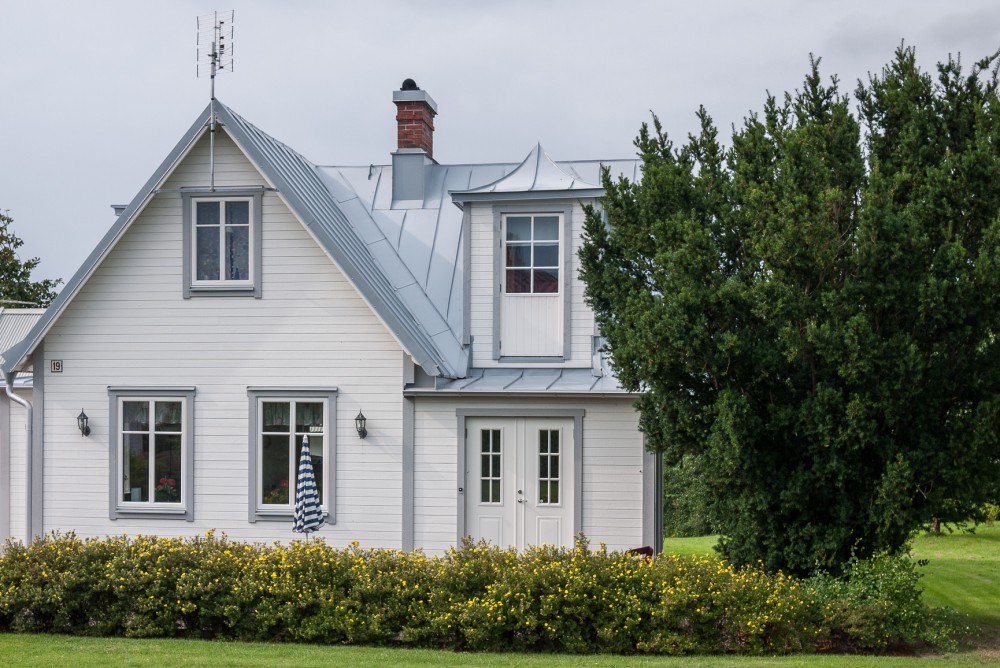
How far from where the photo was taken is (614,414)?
14.3 meters

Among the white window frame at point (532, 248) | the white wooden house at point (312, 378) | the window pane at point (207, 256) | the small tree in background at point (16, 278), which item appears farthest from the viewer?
the small tree in background at point (16, 278)

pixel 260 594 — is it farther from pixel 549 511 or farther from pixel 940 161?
pixel 940 161

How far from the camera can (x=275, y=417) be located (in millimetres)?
14836

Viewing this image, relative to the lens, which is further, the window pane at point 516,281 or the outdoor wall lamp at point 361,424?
the window pane at point 516,281

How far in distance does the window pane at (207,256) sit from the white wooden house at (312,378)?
28mm

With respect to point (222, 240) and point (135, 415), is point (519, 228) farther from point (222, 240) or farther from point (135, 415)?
point (135, 415)

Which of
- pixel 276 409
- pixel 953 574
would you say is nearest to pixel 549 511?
pixel 276 409

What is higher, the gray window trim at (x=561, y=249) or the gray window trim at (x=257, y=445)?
the gray window trim at (x=561, y=249)

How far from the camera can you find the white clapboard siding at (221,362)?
1452cm

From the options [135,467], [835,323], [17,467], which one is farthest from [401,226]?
[835,323]

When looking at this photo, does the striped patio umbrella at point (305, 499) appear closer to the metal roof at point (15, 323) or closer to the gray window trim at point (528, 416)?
the gray window trim at point (528, 416)

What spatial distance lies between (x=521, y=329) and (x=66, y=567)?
644 cm

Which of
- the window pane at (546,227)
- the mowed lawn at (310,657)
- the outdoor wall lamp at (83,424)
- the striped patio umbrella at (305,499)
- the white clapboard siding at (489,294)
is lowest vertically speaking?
the mowed lawn at (310,657)

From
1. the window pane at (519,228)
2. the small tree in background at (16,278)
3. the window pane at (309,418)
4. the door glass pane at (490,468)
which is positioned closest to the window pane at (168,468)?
the window pane at (309,418)
